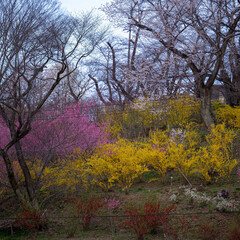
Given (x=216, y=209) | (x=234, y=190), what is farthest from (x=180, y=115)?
(x=216, y=209)

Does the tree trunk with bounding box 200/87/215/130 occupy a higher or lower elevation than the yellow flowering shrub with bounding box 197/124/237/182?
higher

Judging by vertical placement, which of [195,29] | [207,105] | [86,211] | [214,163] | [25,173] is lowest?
[86,211]

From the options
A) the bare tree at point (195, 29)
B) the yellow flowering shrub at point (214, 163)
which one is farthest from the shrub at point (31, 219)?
the bare tree at point (195, 29)

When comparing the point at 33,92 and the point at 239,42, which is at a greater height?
the point at 239,42

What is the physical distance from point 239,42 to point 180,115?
4.98 metres

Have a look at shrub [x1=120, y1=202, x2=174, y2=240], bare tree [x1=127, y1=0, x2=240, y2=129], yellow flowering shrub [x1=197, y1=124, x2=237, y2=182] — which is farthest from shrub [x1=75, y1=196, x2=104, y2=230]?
bare tree [x1=127, y1=0, x2=240, y2=129]

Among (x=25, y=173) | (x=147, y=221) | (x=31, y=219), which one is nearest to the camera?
(x=147, y=221)

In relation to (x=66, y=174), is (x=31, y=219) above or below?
below

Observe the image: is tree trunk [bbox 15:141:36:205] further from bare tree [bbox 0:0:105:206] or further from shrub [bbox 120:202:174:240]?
shrub [bbox 120:202:174:240]

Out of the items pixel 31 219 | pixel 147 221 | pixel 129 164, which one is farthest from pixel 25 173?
pixel 147 221

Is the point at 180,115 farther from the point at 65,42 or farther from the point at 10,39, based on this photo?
the point at 10,39

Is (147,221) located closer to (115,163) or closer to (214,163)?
(115,163)

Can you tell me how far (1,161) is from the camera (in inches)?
284

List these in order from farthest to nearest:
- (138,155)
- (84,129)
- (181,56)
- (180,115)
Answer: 1. (180,115)
2. (181,56)
3. (138,155)
4. (84,129)
